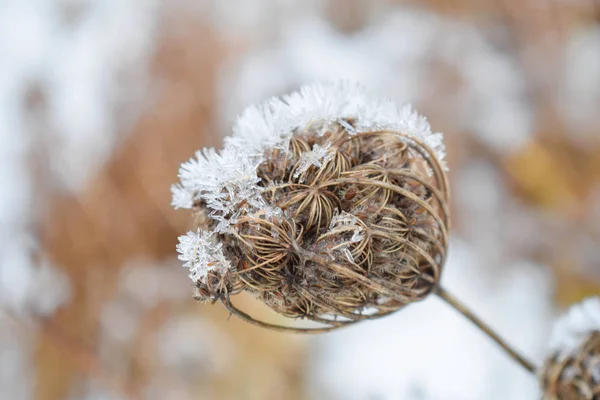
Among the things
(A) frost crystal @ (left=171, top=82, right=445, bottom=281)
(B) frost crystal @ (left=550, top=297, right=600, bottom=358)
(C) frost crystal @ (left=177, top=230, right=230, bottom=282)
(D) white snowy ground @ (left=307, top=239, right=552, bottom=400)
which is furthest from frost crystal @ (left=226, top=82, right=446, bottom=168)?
(D) white snowy ground @ (left=307, top=239, right=552, bottom=400)

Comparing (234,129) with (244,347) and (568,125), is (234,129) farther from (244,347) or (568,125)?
(568,125)

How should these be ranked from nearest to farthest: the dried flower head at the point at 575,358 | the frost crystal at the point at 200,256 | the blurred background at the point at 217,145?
the frost crystal at the point at 200,256 → the dried flower head at the point at 575,358 → the blurred background at the point at 217,145

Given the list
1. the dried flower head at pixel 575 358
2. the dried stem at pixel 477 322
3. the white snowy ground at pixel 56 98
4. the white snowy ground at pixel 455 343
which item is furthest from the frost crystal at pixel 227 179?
the white snowy ground at pixel 56 98

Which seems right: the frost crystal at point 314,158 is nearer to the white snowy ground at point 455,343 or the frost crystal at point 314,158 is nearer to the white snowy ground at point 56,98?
the white snowy ground at point 455,343

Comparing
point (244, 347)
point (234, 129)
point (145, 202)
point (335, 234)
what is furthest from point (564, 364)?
point (145, 202)

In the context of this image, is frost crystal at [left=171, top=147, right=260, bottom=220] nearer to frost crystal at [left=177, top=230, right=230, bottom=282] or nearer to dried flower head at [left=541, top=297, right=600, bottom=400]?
frost crystal at [left=177, top=230, right=230, bottom=282]

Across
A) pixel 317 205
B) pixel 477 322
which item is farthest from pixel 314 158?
pixel 477 322
